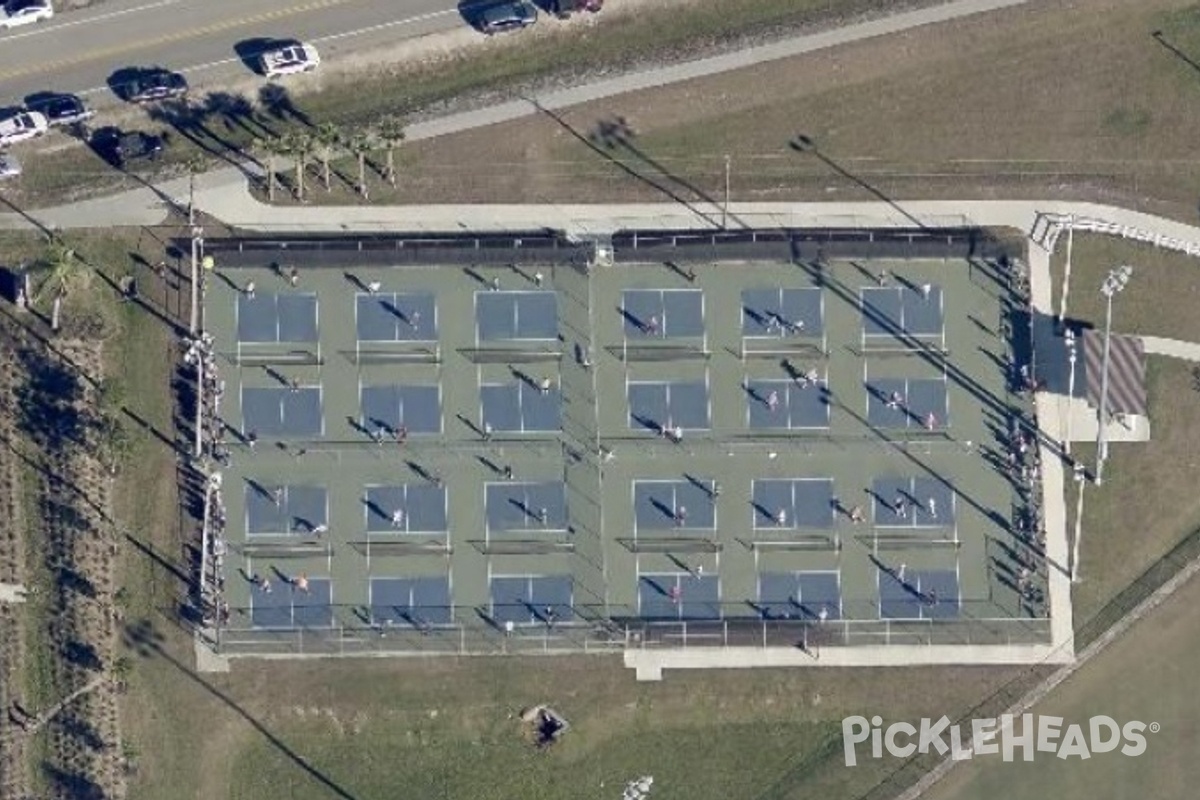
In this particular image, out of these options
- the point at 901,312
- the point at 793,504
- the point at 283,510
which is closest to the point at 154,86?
the point at 283,510

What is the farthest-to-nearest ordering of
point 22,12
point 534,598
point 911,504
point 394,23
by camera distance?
point 394,23, point 22,12, point 911,504, point 534,598

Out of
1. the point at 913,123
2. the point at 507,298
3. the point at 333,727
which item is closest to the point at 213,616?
the point at 333,727

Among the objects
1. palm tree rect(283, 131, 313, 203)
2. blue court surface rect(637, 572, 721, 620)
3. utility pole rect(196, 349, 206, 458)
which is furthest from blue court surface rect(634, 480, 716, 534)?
palm tree rect(283, 131, 313, 203)

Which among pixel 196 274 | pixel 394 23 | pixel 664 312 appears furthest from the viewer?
pixel 394 23

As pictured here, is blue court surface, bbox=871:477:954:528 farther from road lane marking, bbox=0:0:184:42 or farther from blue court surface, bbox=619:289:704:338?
road lane marking, bbox=0:0:184:42

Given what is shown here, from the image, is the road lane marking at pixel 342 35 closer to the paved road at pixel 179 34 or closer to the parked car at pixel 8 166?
the paved road at pixel 179 34

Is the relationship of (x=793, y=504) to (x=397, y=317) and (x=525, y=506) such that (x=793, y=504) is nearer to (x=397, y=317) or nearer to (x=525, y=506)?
(x=525, y=506)

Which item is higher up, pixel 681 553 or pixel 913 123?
pixel 913 123

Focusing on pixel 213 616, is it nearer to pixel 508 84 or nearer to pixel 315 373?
pixel 315 373
